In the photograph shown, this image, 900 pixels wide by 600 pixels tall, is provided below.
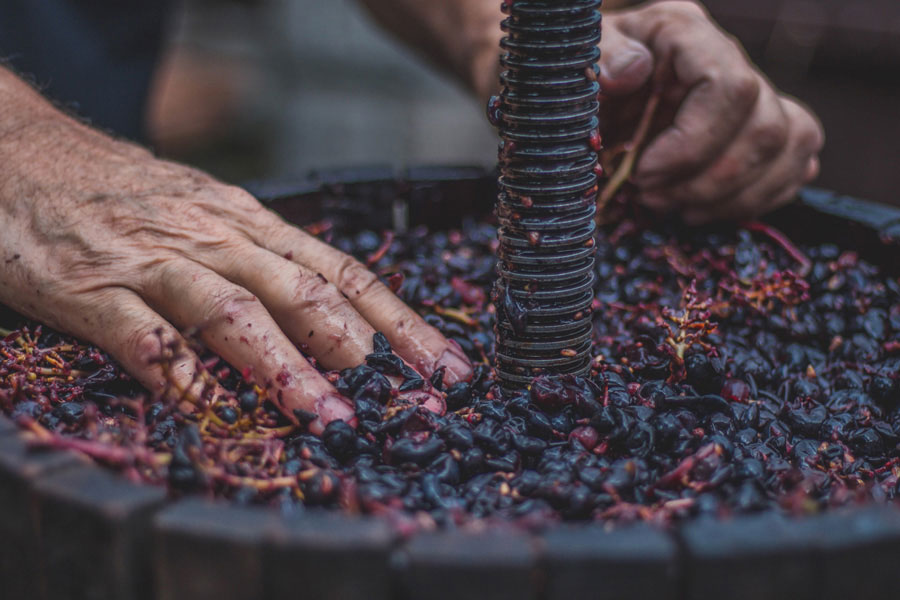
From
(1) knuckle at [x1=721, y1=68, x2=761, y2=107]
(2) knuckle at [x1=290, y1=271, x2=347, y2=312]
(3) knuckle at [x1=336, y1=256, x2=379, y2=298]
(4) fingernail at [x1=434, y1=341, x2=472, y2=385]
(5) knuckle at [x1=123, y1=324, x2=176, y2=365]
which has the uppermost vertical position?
(1) knuckle at [x1=721, y1=68, x2=761, y2=107]

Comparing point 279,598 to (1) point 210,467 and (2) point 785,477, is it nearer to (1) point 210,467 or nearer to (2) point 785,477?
(1) point 210,467

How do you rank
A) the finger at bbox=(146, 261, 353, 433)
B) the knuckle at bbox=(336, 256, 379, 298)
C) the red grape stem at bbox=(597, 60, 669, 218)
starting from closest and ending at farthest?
the finger at bbox=(146, 261, 353, 433)
the knuckle at bbox=(336, 256, 379, 298)
the red grape stem at bbox=(597, 60, 669, 218)

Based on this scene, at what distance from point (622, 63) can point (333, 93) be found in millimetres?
4761

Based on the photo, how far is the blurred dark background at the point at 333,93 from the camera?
15.3ft

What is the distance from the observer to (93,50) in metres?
3.13

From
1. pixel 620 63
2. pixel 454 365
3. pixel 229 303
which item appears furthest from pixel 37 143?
pixel 620 63

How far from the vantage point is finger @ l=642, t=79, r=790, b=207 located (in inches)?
77.7

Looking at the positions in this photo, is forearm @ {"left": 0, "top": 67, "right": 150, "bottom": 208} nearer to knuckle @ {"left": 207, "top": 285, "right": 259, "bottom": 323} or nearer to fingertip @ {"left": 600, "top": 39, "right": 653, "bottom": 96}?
knuckle @ {"left": 207, "top": 285, "right": 259, "bottom": 323}

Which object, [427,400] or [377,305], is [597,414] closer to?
[427,400]

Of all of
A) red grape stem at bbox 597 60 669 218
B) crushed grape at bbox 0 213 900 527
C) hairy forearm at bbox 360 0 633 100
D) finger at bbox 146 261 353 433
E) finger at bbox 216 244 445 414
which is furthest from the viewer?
hairy forearm at bbox 360 0 633 100

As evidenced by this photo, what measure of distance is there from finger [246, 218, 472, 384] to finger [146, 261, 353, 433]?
19cm

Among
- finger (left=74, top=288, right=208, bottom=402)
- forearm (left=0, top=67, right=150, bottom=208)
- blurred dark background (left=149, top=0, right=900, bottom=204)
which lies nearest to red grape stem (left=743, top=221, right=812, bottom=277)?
finger (left=74, top=288, right=208, bottom=402)

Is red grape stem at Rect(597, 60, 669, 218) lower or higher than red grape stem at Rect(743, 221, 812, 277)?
higher

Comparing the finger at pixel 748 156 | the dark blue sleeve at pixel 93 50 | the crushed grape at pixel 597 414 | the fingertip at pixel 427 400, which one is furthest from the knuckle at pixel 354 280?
the dark blue sleeve at pixel 93 50
